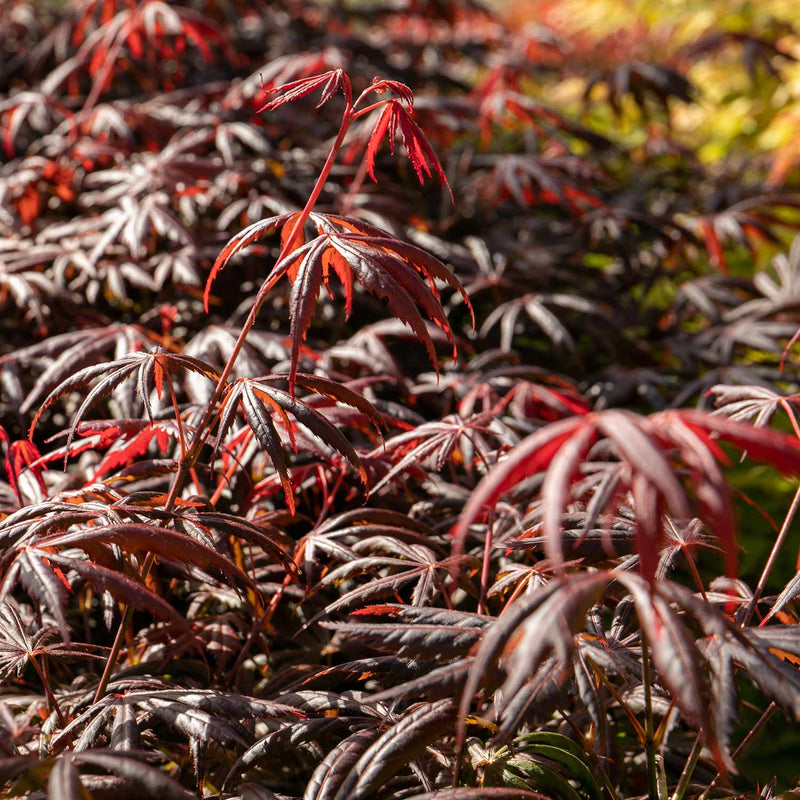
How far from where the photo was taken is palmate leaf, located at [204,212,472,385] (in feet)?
3.49

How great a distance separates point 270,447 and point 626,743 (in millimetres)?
1036

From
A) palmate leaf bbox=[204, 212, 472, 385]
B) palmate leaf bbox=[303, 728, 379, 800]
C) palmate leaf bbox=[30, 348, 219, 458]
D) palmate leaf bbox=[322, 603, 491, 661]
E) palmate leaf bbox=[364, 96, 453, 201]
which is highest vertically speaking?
palmate leaf bbox=[364, 96, 453, 201]

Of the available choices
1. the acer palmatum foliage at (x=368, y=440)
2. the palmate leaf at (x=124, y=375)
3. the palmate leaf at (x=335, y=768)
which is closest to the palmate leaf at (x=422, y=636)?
the acer palmatum foliage at (x=368, y=440)

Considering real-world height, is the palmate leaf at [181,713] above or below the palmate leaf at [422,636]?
below

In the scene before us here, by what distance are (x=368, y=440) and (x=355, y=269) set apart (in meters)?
0.83

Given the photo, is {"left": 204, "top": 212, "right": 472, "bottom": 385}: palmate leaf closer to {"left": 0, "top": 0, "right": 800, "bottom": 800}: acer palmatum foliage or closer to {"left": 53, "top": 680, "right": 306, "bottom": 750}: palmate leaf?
{"left": 0, "top": 0, "right": 800, "bottom": 800}: acer palmatum foliage

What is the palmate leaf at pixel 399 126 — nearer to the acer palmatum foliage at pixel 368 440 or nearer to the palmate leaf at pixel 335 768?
the acer palmatum foliage at pixel 368 440

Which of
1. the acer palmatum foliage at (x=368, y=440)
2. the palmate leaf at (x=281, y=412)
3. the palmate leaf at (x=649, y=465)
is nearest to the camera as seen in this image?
the palmate leaf at (x=649, y=465)

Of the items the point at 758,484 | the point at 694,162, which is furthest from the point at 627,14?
the point at 758,484

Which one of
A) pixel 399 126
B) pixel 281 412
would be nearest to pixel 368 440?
pixel 281 412

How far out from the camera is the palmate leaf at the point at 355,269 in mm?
1064

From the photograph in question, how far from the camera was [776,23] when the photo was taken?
156 inches

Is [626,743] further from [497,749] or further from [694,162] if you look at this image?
[694,162]

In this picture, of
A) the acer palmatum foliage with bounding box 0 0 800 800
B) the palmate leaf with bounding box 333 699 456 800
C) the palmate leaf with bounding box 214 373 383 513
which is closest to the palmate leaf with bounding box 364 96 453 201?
the acer palmatum foliage with bounding box 0 0 800 800
